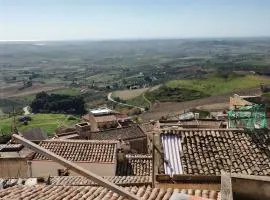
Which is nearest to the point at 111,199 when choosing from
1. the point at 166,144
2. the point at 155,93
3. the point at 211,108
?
the point at 166,144

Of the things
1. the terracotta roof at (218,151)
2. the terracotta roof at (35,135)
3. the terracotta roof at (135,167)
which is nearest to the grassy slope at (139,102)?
the terracotta roof at (35,135)

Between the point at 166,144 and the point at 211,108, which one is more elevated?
the point at 166,144

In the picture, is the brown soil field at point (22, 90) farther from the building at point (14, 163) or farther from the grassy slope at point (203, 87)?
the building at point (14, 163)

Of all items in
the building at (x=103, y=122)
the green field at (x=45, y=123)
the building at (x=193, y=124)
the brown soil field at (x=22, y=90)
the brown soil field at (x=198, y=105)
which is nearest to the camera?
the building at (x=193, y=124)

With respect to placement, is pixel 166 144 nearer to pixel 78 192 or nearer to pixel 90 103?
pixel 78 192

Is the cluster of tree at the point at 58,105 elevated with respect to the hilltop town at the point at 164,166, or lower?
lower

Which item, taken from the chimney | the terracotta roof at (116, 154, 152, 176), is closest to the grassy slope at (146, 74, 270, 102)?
the chimney
